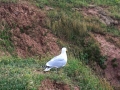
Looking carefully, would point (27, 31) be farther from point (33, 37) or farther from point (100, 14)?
point (100, 14)

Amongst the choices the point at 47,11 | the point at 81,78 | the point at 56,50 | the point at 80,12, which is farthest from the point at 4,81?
the point at 80,12

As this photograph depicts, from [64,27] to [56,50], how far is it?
1788mm

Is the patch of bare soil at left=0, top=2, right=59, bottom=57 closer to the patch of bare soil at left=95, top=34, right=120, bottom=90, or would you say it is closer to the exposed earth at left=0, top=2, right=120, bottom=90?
the exposed earth at left=0, top=2, right=120, bottom=90

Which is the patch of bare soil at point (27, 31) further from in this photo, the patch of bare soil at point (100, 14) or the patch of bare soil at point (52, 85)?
the patch of bare soil at point (52, 85)

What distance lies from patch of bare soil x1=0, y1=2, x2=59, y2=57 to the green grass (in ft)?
6.46

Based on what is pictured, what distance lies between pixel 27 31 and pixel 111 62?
146 inches

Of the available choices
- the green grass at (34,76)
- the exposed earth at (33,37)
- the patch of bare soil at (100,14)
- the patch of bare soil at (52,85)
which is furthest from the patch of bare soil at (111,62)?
the patch of bare soil at (52,85)

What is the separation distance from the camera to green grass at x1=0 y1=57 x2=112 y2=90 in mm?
9500

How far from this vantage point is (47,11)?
56.6 ft

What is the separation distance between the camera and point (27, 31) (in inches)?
611

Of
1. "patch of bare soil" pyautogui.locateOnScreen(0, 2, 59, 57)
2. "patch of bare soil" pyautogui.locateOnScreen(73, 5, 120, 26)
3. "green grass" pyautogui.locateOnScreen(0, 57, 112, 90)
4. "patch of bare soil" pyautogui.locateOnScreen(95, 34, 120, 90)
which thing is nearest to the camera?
"green grass" pyautogui.locateOnScreen(0, 57, 112, 90)

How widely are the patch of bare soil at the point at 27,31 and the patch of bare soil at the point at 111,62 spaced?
2254mm

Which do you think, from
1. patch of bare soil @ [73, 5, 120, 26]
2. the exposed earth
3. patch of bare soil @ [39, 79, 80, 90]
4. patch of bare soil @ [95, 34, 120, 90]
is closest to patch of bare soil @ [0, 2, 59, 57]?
the exposed earth

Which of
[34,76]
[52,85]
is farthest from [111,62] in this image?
[34,76]
